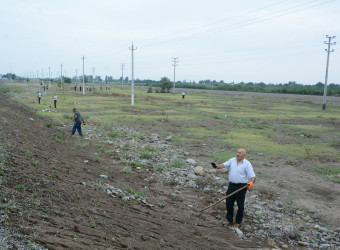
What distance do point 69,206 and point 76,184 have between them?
1688mm

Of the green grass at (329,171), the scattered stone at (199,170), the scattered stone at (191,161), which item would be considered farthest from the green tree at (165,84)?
the scattered stone at (199,170)

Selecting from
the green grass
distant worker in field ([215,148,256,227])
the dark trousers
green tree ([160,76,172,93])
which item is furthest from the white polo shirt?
green tree ([160,76,172,93])

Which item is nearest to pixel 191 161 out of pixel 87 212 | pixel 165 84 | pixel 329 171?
pixel 329 171

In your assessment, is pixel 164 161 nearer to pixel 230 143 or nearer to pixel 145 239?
pixel 230 143

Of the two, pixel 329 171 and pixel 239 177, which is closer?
pixel 239 177

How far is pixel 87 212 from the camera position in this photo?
20.2 ft

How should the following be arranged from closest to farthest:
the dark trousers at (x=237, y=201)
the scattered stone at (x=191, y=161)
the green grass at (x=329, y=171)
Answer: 1. the dark trousers at (x=237, y=201)
2. the green grass at (x=329, y=171)
3. the scattered stone at (x=191, y=161)

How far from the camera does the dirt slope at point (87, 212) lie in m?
5.00

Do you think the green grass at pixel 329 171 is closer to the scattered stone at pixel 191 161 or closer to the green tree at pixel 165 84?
the scattered stone at pixel 191 161

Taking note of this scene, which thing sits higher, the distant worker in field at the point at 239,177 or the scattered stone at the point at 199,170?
the distant worker in field at the point at 239,177

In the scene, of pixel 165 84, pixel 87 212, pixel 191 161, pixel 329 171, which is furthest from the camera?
pixel 165 84

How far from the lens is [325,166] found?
1320 cm

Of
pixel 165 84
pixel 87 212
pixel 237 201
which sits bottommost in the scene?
pixel 237 201

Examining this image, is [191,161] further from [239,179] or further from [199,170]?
[239,179]
